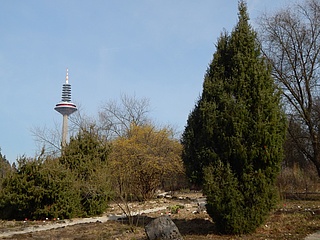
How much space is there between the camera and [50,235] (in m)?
9.44

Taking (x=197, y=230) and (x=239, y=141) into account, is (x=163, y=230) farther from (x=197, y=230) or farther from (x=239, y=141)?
(x=239, y=141)

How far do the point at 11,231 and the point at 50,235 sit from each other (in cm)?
185

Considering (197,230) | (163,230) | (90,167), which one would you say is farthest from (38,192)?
(163,230)

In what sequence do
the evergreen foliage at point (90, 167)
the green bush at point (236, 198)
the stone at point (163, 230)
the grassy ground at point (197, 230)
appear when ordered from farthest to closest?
the evergreen foliage at point (90, 167)
the grassy ground at point (197, 230)
the green bush at point (236, 198)
the stone at point (163, 230)

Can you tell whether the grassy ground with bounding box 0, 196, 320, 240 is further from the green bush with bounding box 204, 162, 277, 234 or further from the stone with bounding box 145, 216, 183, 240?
the stone with bounding box 145, 216, 183, 240

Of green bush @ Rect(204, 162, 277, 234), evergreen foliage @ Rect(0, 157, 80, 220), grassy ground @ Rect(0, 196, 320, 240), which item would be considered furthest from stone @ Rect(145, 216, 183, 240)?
evergreen foliage @ Rect(0, 157, 80, 220)

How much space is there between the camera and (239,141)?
8086 mm

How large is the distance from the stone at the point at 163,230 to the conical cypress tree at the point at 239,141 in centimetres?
115

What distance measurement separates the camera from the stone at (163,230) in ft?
24.1

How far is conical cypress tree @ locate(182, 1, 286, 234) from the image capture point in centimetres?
803

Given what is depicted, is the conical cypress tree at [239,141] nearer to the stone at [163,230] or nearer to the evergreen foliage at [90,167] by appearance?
the stone at [163,230]

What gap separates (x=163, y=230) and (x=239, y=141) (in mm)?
2620

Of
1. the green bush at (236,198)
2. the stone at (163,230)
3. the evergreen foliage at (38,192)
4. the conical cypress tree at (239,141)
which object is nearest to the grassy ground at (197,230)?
the green bush at (236,198)

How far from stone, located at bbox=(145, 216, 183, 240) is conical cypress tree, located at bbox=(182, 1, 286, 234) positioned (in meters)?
1.15
